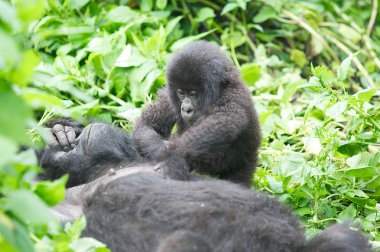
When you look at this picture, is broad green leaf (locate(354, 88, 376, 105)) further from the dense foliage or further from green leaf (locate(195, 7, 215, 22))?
green leaf (locate(195, 7, 215, 22))

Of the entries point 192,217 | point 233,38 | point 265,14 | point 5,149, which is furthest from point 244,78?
point 5,149

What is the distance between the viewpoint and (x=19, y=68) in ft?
6.22

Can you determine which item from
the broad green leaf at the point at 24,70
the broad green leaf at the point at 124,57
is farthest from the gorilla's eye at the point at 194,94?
the broad green leaf at the point at 24,70

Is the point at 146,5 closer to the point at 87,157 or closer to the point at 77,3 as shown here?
the point at 77,3

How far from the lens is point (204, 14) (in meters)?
5.17

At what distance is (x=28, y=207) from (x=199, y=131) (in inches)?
69.6

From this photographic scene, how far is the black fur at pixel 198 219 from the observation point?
2648 millimetres

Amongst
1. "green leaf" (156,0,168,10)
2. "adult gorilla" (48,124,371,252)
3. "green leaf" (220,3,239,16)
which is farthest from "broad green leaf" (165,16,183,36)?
"adult gorilla" (48,124,371,252)

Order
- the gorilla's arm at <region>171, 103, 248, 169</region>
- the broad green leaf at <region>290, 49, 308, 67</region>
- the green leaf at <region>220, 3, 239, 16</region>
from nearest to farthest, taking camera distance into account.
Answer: the gorilla's arm at <region>171, 103, 248, 169</region>
the green leaf at <region>220, 3, 239, 16</region>
the broad green leaf at <region>290, 49, 308, 67</region>

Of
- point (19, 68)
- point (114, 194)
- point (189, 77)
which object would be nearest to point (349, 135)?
point (189, 77)

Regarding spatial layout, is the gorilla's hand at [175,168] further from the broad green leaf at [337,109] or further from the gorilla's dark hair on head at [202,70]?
the broad green leaf at [337,109]

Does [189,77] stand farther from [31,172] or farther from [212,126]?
[31,172]

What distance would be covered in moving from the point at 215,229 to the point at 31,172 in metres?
0.91

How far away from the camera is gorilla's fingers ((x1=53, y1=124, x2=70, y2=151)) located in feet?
11.0
